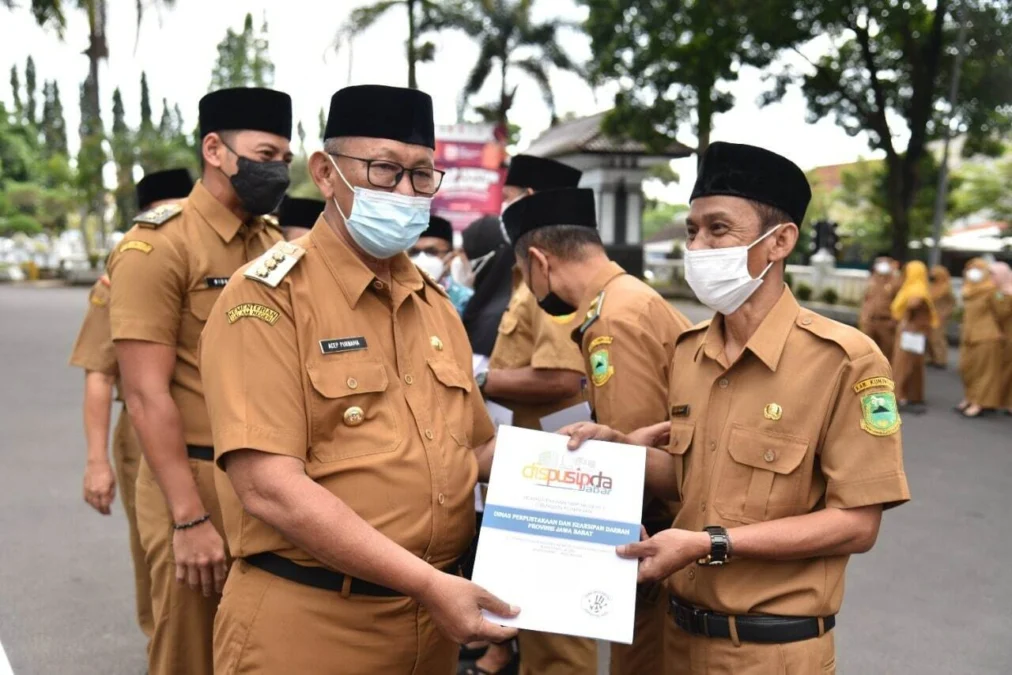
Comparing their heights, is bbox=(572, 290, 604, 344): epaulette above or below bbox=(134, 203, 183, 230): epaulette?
below

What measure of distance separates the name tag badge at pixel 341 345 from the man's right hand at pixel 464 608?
529 millimetres

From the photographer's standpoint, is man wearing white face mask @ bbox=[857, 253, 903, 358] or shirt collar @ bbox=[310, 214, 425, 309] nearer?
shirt collar @ bbox=[310, 214, 425, 309]

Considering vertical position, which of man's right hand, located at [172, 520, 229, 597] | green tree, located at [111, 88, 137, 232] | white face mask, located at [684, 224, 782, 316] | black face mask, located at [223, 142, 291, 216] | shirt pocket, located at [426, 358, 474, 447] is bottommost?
man's right hand, located at [172, 520, 229, 597]

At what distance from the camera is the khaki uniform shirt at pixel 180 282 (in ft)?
8.63

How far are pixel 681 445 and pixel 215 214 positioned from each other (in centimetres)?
167

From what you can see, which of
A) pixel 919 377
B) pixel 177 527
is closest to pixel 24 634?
pixel 177 527

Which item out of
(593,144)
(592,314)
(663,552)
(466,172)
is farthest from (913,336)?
(593,144)

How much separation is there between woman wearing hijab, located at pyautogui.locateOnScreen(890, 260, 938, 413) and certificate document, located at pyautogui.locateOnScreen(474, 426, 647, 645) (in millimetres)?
9552

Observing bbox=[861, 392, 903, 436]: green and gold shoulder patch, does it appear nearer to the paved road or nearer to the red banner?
the paved road

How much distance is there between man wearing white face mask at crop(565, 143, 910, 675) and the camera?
199 centimetres

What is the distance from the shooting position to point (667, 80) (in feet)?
63.8

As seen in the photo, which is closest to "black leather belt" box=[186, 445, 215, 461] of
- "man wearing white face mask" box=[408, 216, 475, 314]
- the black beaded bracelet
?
the black beaded bracelet

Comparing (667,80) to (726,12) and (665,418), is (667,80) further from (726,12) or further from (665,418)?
(665,418)

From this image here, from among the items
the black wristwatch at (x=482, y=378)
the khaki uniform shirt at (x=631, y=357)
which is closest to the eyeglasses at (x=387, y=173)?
the khaki uniform shirt at (x=631, y=357)
